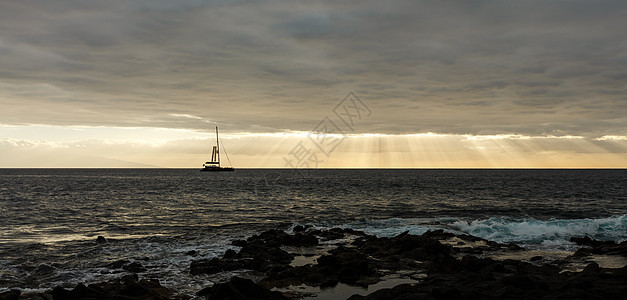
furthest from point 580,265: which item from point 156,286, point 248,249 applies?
point 156,286

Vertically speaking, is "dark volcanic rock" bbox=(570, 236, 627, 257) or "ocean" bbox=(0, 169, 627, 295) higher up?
"dark volcanic rock" bbox=(570, 236, 627, 257)

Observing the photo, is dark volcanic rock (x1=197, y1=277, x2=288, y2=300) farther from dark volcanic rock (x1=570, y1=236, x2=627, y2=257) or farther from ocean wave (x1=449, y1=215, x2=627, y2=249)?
ocean wave (x1=449, y1=215, x2=627, y2=249)

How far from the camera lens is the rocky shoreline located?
1516cm

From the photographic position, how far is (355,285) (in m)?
18.5

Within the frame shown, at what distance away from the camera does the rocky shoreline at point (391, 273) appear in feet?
49.8

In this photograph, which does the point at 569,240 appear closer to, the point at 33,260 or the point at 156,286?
the point at 156,286

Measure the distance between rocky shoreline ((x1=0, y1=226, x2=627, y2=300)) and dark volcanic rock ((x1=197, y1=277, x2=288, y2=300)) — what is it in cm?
4

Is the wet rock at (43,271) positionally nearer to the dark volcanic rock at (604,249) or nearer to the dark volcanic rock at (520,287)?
the dark volcanic rock at (520,287)

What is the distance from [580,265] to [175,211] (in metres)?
45.3

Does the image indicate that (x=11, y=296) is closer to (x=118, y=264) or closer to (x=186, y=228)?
(x=118, y=264)

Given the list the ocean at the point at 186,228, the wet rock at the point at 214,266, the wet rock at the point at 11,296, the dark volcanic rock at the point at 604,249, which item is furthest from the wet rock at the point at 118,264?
the dark volcanic rock at the point at 604,249

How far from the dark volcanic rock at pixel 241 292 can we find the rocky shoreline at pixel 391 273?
4cm

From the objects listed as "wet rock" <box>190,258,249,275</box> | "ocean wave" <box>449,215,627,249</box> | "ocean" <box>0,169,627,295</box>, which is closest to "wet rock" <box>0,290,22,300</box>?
"ocean" <box>0,169,627,295</box>

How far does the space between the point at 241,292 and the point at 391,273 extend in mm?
8293
